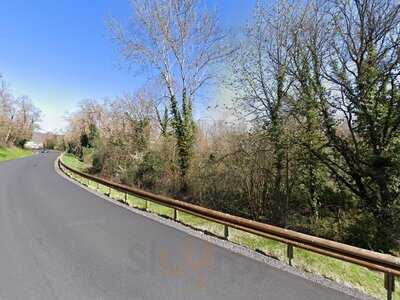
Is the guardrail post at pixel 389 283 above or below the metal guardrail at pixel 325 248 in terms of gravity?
below

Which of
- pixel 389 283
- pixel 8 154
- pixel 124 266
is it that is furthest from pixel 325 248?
pixel 8 154

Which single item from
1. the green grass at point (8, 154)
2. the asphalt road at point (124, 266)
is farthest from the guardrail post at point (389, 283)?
the green grass at point (8, 154)

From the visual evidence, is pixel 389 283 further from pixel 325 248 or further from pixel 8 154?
pixel 8 154

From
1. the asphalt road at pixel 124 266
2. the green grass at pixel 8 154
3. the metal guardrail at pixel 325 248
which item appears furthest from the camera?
the green grass at pixel 8 154

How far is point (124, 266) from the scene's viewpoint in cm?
482

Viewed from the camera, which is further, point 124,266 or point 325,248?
point 325,248

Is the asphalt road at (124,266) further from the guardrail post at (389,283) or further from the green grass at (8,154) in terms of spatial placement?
the green grass at (8,154)

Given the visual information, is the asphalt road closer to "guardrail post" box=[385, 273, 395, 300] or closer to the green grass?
"guardrail post" box=[385, 273, 395, 300]

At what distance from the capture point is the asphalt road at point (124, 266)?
12.9ft

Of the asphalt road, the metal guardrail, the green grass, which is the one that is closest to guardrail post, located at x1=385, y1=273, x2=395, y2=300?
the metal guardrail

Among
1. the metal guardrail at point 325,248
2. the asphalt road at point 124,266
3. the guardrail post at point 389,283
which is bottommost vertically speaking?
the asphalt road at point 124,266

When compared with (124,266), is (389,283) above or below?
above

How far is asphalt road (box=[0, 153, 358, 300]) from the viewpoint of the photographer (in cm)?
392

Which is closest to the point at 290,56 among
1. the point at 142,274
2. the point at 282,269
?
the point at 282,269
